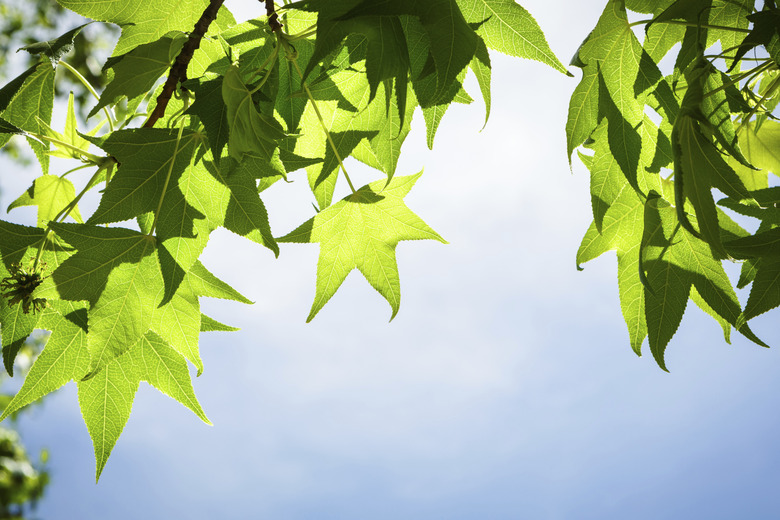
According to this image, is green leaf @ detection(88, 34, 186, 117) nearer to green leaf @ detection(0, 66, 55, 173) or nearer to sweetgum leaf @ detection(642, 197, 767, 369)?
green leaf @ detection(0, 66, 55, 173)

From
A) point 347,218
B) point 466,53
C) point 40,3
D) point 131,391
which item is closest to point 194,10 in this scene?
point 347,218

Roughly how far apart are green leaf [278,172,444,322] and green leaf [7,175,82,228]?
0.51 metres

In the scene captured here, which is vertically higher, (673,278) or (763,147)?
(763,147)

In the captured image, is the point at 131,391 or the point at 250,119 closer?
the point at 250,119

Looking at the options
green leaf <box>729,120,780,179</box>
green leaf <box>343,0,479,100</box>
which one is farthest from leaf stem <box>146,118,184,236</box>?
green leaf <box>729,120,780,179</box>

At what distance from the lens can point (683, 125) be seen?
2.53 ft

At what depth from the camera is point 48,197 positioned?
120cm

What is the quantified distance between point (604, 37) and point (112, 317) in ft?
2.97

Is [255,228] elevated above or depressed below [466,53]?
below

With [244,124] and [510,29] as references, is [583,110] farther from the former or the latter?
[244,124]

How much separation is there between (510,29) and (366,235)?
1.45 ft

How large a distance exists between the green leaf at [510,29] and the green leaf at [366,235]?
32cm

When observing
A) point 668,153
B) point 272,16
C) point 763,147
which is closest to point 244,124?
point 272,16

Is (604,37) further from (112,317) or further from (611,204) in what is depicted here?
(112,317)
